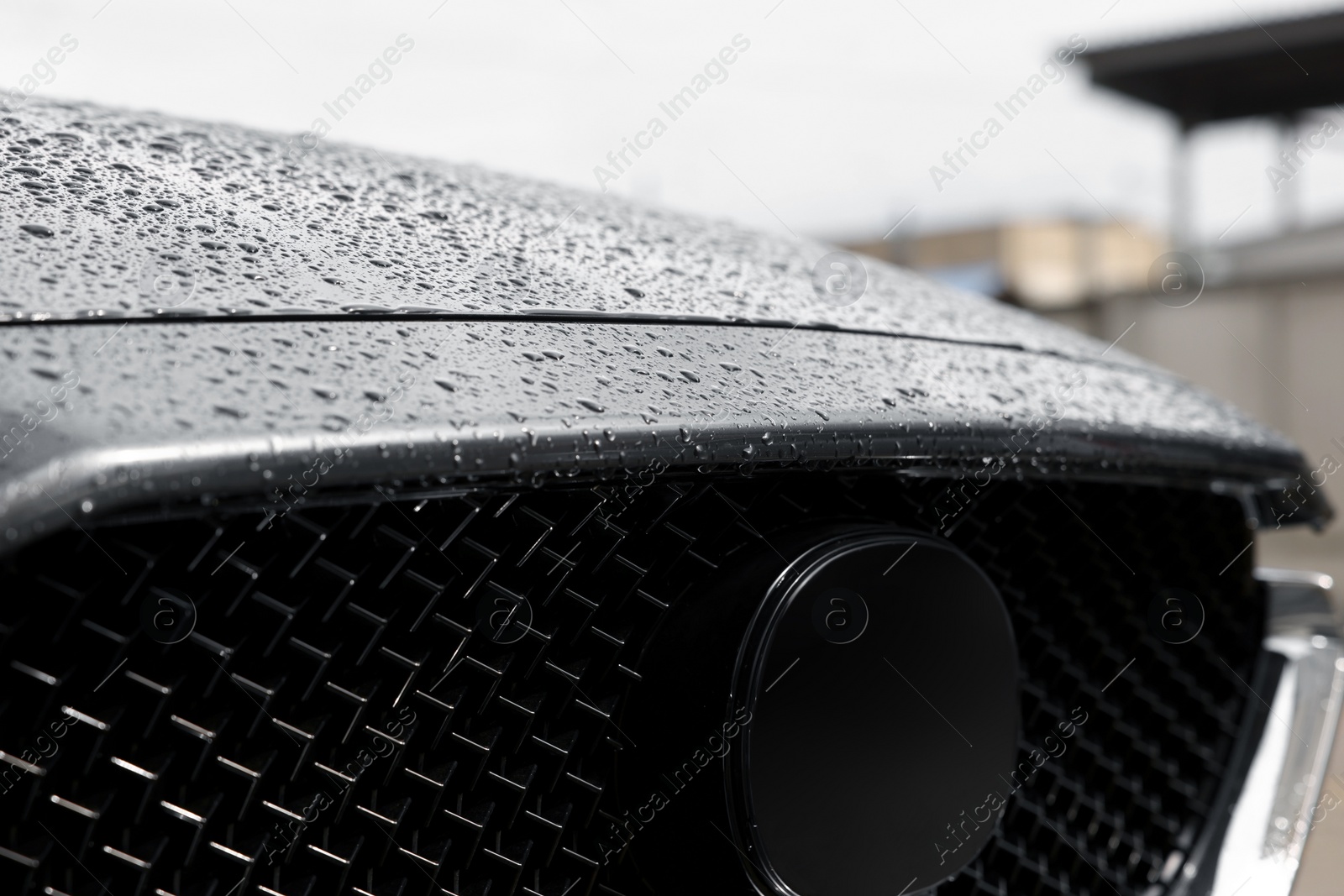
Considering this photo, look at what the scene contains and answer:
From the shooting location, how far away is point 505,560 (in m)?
0.87

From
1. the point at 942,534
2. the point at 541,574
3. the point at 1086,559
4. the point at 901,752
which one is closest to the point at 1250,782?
the point at 1086,559

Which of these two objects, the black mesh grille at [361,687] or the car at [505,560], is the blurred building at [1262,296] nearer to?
the car at [505,560]

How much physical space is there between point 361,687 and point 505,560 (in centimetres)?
14

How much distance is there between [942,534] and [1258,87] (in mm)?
9955

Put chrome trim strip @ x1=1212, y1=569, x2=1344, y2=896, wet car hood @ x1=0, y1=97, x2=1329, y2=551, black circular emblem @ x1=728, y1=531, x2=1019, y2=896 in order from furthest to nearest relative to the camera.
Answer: chrome trim strip @ x1=1212, y1=569, x2=1344, y2=896
black circular emblem @ x1=728, y1=531, x2=1019, y2=896
wet car hood @ x1=0, y1=97, x2=1329, y2=551

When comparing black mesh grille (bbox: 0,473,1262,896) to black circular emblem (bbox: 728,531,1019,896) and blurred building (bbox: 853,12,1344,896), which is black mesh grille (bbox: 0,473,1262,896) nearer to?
black circular emblem (bbox: 728,531,1019,896)

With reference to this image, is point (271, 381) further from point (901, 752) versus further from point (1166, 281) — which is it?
point (1166, 281)

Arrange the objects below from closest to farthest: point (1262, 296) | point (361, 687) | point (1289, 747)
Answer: point (361, 687), point (1289, 747), point (1262, 296)

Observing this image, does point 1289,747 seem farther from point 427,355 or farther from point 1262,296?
point 1262,296

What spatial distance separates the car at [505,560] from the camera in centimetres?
71

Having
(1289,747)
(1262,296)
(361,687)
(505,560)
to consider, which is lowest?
(361,687)

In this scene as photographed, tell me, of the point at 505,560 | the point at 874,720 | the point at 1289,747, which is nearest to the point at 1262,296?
the point at 1289,747

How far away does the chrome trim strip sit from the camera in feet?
4.13

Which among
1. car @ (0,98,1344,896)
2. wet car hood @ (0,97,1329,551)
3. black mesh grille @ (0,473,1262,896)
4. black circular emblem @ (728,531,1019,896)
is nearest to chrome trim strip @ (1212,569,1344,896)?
car @ (0,98,1344,896)
